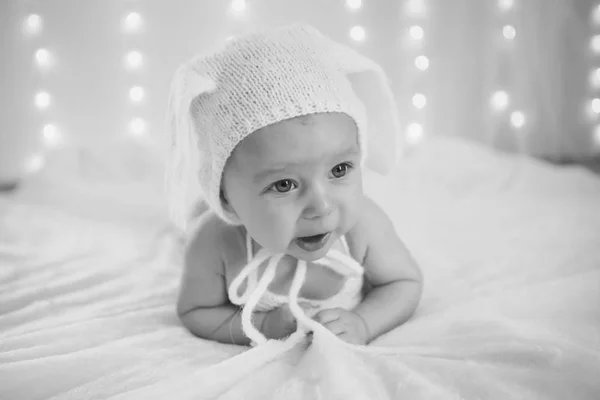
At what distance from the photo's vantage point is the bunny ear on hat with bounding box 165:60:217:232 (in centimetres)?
77

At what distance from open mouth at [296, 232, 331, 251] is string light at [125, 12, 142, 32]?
5.52 ft

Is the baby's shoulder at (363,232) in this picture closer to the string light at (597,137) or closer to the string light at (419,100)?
the string light at (419,100)

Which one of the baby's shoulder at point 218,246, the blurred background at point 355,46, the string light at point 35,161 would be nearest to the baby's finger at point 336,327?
the baby's shoulder at point 218,246

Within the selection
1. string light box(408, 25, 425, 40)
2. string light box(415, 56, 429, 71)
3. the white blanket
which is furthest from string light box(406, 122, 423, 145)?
the white blanket

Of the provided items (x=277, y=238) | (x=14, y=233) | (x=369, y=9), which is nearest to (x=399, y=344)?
(x=277, y=238)

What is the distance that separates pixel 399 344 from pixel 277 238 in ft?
0.79

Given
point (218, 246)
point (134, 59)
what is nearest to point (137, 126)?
point (134, 59)

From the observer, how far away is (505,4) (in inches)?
83.8

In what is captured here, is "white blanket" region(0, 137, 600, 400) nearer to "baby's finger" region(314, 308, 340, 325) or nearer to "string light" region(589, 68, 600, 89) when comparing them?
"baby's finger" region(314, 308, 340, 325)

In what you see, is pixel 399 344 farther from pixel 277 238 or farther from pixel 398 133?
pixel 398 133

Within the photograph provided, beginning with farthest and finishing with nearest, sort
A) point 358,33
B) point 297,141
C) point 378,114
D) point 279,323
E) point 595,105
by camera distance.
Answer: point 595,105 → point 358,33 → point 378,114 → point 279,323 → point 297,141

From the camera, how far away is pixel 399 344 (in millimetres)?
791

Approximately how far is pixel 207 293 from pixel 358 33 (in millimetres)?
1597

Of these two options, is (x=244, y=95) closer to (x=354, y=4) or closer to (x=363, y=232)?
(x=363, y=232)
